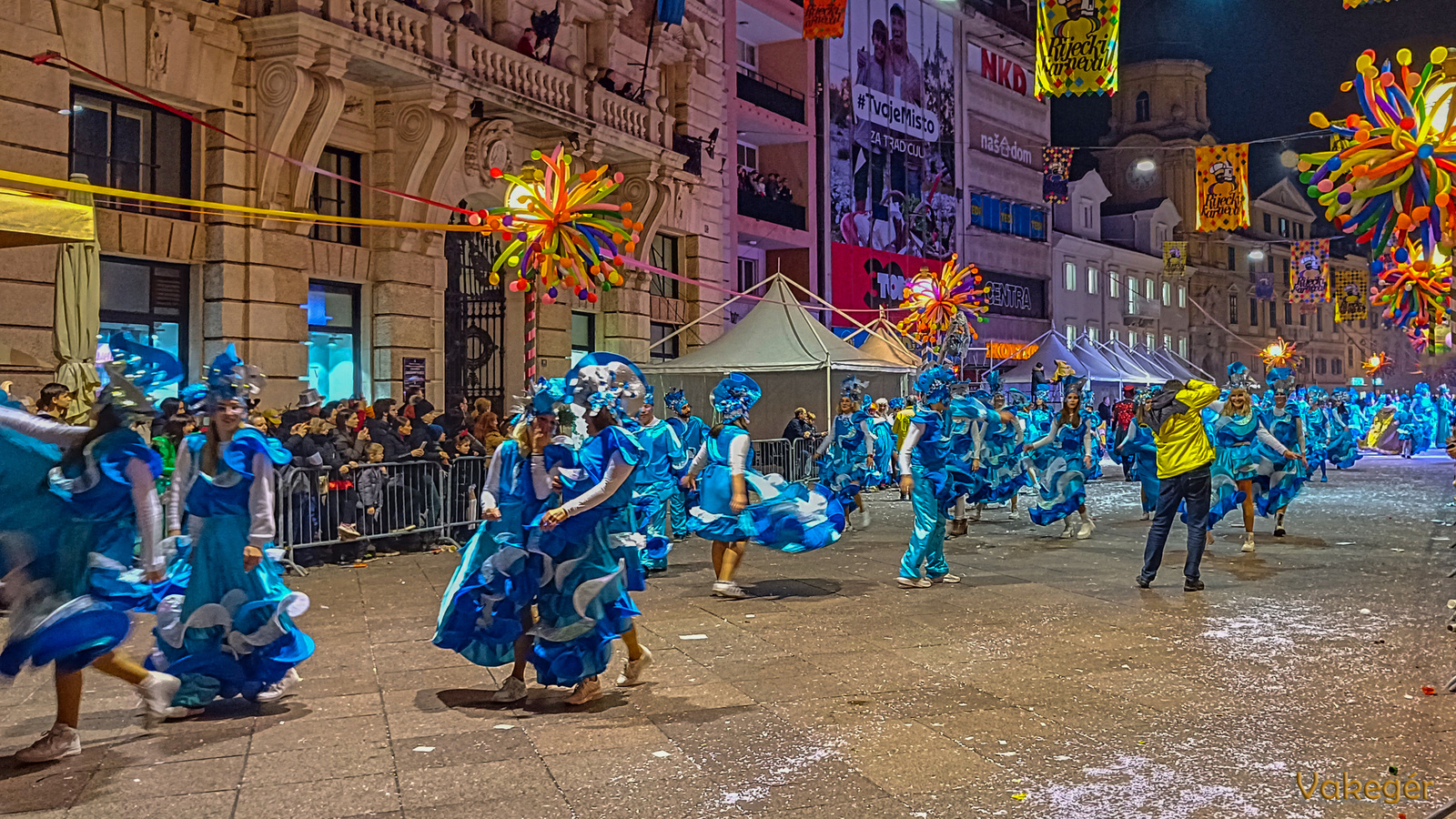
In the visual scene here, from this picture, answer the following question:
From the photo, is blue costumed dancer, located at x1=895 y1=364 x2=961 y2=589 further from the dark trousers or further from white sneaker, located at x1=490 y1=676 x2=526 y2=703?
white sneaker, located at x1=490 y1=676 x2=526 y2=703

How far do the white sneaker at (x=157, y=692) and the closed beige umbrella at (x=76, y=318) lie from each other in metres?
5.51

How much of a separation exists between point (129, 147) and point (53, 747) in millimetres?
10738

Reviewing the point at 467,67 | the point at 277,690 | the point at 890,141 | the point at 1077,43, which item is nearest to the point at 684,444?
the point at 467,67

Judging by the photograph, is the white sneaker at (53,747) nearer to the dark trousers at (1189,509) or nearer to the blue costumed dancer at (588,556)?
the blue costumed dancer at (588,556)

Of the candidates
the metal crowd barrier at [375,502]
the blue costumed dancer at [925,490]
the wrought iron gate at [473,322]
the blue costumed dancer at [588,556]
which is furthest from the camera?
the wrought iron gate at [473,322]

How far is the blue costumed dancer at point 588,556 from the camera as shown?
6.22 metres

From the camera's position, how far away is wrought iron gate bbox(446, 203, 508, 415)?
1920 centimetres

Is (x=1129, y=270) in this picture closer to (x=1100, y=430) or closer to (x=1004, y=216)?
(x=1004, y=216)

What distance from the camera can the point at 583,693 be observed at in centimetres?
631

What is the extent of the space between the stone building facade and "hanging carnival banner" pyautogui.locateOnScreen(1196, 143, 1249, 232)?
1296cm

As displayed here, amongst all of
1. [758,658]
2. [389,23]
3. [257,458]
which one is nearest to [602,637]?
[758,658]

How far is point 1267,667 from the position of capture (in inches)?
278

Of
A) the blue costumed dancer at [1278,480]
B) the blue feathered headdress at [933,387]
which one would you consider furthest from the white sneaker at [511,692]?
the blue costumed dancer at [1278,480]

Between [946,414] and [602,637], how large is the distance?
18.3 feet
